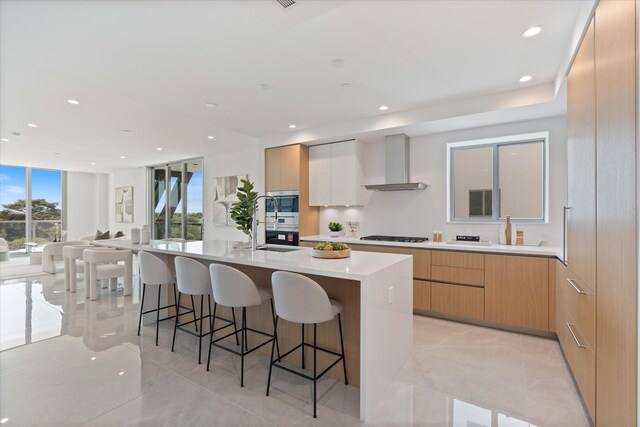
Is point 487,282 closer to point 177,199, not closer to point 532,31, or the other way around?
point 532,31

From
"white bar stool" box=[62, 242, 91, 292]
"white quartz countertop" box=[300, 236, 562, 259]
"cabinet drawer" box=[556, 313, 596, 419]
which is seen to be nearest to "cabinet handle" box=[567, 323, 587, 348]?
"cabinet drawer" box=[556, 313, 596, 419]

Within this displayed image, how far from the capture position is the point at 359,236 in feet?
16.3

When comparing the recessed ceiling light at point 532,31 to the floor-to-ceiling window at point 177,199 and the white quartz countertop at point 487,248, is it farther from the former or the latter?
the floor-to-ceiling window at point 177,199

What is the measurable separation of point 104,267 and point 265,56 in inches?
167

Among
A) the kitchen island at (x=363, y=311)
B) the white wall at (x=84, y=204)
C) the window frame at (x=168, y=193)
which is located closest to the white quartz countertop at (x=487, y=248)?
the kitchen island at (x=363, y=311)

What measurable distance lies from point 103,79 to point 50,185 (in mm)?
8793

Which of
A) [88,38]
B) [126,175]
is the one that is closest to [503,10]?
[88,38]

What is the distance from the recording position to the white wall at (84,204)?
971 cm

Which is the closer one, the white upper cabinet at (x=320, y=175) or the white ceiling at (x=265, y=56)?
the white ceiling at (x=265, y=56)

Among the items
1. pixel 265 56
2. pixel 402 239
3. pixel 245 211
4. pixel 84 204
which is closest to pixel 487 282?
pixel 402 239

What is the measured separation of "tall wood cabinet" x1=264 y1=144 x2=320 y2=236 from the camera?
197 inches

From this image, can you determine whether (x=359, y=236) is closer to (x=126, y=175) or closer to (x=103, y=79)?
(x=103, y=79)

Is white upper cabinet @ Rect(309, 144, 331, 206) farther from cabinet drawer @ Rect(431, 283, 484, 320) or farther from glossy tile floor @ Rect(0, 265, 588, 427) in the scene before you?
glossy tile floor @ Rect(0, 265, 588, 427)

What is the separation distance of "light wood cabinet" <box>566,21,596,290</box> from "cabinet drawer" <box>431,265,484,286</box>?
3.92ft
